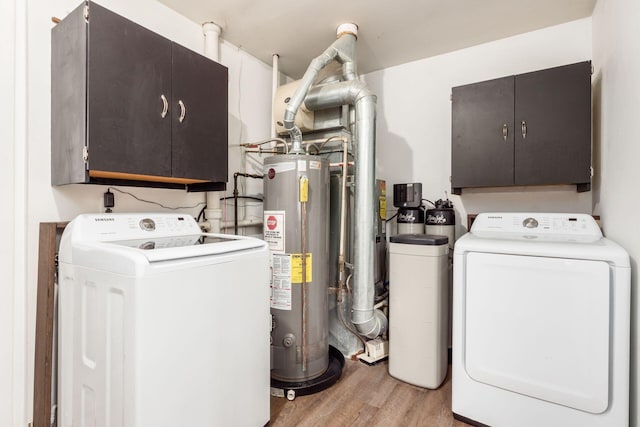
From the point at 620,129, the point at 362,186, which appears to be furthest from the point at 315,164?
the point at 620,129

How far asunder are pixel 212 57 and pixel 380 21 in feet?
3.85

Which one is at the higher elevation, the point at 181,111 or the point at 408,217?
the point at 181,111

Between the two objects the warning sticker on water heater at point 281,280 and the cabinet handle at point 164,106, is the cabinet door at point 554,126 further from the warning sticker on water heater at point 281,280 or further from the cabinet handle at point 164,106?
the cabinet handle at point 164,106

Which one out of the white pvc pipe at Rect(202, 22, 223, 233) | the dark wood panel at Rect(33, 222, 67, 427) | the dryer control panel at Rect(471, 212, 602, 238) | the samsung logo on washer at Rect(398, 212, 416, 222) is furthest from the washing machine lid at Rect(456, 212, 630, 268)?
the dark wood panel at Rect(33, 222, 67, 427)

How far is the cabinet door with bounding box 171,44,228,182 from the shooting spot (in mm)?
1673

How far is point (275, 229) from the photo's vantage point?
6.64 feet

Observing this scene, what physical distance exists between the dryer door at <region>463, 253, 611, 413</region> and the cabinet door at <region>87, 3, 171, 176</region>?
5.49 ft

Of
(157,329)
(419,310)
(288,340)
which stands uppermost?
(157,329)

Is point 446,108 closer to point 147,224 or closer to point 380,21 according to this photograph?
point 380,21

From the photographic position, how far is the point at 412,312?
2057 millimetres

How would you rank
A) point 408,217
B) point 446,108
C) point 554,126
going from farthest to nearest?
1. point 446,108
2. point 408,217
3. point 554,126

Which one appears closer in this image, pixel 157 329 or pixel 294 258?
pixel 157 329

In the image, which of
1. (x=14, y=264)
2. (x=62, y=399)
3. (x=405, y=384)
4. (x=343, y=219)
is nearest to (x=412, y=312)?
(x=405, y=384)

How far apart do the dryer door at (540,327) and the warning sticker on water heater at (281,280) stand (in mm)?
1002
